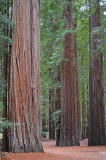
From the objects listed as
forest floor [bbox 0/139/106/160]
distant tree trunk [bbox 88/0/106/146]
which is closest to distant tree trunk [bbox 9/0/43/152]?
forest floor [bbox 0/139/106/160]

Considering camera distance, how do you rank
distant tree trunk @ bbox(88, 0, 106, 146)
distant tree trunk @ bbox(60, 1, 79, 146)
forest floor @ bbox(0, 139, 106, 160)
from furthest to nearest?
distant tree trunk @ bbox(88, 0, 106, 146), distant tree trunk @ bbox(60, 1, 79, 146), forest floor @ bbox(0, 139, 106, 160)

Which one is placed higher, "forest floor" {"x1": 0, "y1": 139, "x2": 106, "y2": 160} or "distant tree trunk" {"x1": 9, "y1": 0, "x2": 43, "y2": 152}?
"distant tree trunk" {"x1": 9, "y1": 0, "x2": 43, "y2": 152}

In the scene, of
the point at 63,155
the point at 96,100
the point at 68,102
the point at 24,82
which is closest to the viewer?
the point at 24,82

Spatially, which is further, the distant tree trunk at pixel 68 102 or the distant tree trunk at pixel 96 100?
the distant tree trunk at pixel 96 100

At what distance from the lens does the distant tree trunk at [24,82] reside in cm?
856

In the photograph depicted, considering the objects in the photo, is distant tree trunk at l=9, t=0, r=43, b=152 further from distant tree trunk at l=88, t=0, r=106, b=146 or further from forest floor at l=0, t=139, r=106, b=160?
distant tree trunk at l=88, t=0, r=106, b=146

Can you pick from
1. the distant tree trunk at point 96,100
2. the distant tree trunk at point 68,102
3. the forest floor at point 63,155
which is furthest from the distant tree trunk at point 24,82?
the distant tree trunk at point 96,100

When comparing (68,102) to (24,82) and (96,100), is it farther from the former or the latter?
(24,82)

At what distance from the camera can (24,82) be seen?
8820mm

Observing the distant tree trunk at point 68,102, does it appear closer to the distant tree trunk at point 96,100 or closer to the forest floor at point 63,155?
the distant tree trunk at point 96,100

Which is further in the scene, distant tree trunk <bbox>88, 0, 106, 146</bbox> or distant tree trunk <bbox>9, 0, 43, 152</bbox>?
distant tree trunk <bbox>88, 0, 106, 146</bbox>

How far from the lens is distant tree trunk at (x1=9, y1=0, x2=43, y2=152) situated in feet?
28.1

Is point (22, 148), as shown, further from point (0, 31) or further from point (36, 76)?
point (0, 31)

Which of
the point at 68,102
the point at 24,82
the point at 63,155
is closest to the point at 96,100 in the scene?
the point at 68,102
